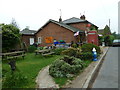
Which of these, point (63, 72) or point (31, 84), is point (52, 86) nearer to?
point (31, 84)

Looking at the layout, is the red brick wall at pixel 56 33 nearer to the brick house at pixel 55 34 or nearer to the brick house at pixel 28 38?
the brick house at pixel 55 34

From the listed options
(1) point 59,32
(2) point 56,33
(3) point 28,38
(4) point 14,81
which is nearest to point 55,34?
(2) point 56,33

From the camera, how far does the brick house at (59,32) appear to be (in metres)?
21.2

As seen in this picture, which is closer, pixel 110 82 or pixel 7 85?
pixel 7 85

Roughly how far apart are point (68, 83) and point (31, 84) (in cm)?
146

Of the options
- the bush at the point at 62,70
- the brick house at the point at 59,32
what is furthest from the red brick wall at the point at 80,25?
the bush at the point at 62,70

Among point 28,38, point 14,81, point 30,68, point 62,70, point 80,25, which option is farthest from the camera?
point 80,25

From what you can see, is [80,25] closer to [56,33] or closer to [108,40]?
[56,33]

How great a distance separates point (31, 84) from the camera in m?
4.64

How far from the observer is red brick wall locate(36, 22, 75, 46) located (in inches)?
836

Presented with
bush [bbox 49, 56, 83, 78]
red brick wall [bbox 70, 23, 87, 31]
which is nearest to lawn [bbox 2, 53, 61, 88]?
bush [bbox 49, 56, 83, 78]

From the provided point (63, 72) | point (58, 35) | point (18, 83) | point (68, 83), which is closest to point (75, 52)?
point (63, 72)

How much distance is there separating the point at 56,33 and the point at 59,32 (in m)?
0.71

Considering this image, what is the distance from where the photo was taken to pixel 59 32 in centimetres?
2228
